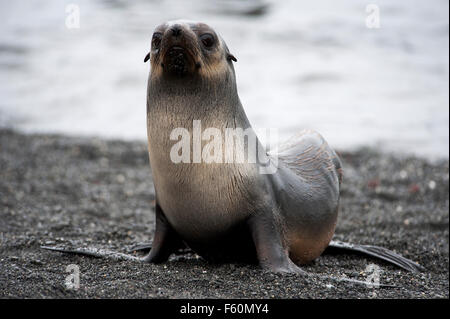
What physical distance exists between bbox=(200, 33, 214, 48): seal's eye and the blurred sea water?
22.7 feet

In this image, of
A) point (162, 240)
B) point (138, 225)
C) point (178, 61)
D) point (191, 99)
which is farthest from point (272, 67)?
point (178, 61)

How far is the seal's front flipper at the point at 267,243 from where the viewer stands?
3.69m

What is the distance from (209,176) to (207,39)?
833 millimetres

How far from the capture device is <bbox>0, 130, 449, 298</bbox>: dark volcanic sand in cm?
349

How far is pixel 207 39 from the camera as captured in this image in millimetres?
3562

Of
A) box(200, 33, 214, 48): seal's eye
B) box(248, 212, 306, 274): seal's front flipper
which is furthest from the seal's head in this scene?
box(248, 212, 306, 274): seal's front flipper

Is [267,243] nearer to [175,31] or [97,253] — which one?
[97,253]

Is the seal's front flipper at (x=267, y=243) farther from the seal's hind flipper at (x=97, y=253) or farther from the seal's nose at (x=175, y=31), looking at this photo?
the seal's nose at (x=175, y=31)

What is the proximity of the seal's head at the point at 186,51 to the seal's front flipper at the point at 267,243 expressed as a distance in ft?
3.17

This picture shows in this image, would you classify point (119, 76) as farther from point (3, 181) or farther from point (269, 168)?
point (269, 168)

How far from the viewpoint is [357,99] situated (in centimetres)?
1338

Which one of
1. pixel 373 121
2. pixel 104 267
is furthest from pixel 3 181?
pixel 373 121

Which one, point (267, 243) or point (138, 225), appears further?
point (138, 225)

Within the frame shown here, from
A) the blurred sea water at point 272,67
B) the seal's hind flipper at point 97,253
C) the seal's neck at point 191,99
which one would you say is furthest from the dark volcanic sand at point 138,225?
the blurred sea water at point 272,67
